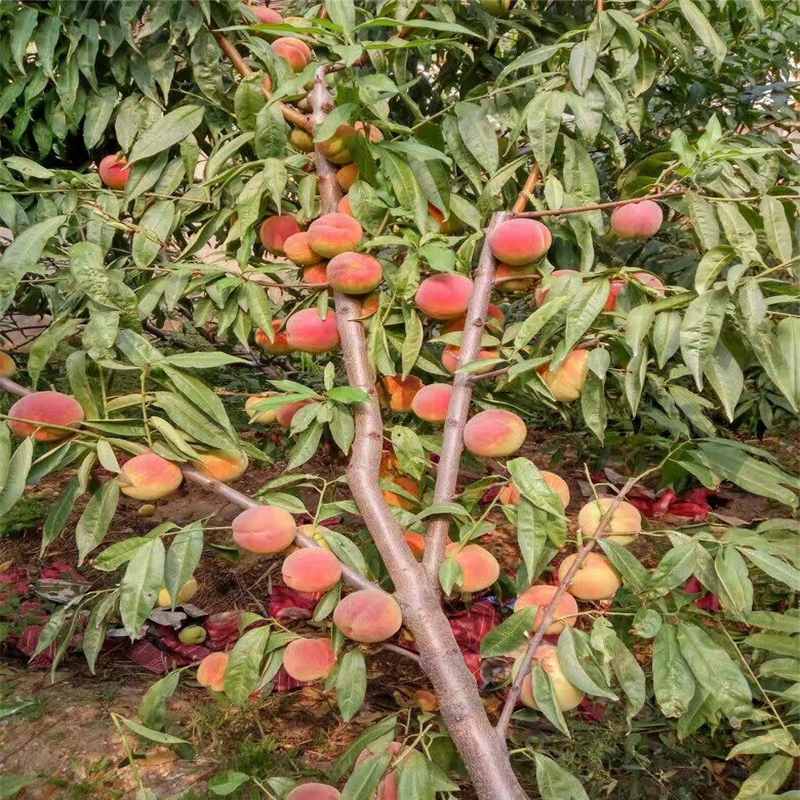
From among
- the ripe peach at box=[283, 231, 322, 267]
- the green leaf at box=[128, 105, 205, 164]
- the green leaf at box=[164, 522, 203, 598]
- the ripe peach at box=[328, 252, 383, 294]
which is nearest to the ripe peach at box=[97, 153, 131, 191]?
the green leaf at box=[128, 105, 205, 164]

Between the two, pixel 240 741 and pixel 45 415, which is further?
pixel 240 741

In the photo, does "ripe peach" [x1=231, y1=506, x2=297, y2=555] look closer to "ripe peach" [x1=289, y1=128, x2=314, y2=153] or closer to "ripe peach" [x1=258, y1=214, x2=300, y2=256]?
"ripe peach" [x1=258, y1=214, x2=300, y2=256]

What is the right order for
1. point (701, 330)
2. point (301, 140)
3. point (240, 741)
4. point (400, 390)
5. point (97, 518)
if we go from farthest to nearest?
1. point (240, 741)
2. point (301, 140)
3. point (400, 390)
4. point (97, 518)
5. point (701, 330)

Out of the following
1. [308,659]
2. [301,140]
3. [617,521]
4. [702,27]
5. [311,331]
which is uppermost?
[702,27]

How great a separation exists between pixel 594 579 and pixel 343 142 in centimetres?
78

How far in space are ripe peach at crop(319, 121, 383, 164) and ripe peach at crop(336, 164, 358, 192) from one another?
0.01 meters

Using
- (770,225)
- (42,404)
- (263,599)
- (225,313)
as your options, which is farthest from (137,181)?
(263,599)

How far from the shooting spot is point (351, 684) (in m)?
0.98

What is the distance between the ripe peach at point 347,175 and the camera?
50.7 inches

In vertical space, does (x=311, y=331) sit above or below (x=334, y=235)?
below

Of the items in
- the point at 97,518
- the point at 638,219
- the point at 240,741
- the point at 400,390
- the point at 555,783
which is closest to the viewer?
the point at 555,783

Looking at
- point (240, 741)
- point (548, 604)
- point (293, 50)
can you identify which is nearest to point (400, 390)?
point (548, 604)

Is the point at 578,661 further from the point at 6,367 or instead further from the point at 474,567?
the point at 6,367

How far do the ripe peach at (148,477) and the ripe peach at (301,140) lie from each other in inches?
26.1
